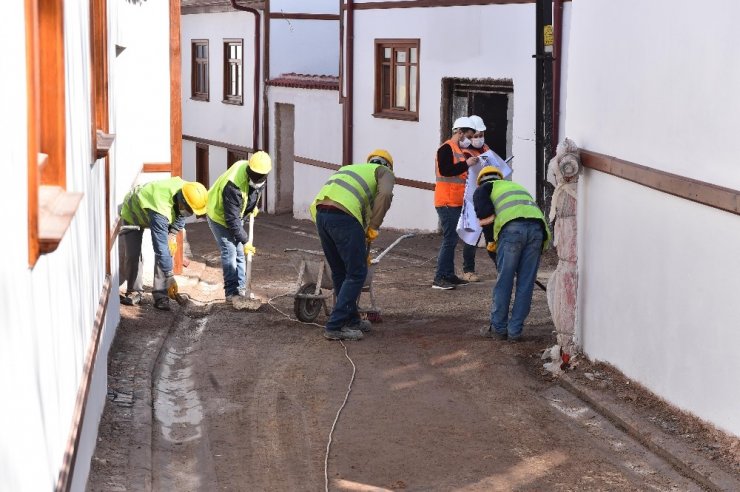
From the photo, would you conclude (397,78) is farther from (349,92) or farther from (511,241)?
(511,241)

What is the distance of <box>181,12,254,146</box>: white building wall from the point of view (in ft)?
85.4

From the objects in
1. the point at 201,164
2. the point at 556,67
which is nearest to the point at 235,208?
the point at 556,67

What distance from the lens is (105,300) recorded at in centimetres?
812

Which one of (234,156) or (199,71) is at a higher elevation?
(199,71)

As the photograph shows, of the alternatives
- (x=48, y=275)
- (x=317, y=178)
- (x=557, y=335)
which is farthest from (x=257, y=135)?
(x=48, y=275)

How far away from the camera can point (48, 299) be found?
15.8 ft

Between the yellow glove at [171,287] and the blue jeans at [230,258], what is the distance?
516 mm

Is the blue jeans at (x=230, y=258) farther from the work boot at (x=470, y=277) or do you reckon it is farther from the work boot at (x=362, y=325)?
the work boot at (x=470, y=277)

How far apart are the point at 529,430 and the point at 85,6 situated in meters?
3.90

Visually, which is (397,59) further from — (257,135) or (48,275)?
(48,275)

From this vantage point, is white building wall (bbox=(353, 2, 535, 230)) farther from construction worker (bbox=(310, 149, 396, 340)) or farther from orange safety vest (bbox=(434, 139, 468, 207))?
construction worker (bbox=(310, 149, 396, 340))

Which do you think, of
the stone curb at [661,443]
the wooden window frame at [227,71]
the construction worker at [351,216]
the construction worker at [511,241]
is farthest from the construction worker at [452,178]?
the wooden window frame at [227,71]

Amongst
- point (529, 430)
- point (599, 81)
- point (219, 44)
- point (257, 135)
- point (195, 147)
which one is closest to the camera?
point (529, 430)

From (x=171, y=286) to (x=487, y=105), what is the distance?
7437 millimetres
